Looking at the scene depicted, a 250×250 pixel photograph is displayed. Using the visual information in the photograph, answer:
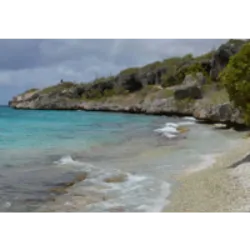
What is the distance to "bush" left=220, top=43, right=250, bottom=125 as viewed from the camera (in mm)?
12836

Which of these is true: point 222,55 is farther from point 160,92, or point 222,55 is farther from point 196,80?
point 160,92

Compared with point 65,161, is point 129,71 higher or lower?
higher

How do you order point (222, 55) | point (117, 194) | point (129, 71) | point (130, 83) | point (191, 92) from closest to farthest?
point (117, 194), point (191, 92), point (222, 55), point (130, 83), point (129, 71)

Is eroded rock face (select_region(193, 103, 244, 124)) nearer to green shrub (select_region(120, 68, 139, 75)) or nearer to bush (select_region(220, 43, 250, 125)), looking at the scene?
bush (select_region(220, 43, 250, 125))

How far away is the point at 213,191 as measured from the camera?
→ 395 inches

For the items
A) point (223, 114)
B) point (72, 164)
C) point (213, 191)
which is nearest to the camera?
point (213, 191)

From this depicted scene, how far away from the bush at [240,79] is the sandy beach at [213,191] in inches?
86.9

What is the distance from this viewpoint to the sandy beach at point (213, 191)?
8344 mm

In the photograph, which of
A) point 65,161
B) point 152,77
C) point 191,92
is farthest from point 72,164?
point 152,77

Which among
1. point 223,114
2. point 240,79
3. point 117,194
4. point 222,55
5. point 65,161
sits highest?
point 222,55

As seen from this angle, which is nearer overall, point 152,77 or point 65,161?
point 65,161

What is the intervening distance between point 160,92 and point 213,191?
194 ft
